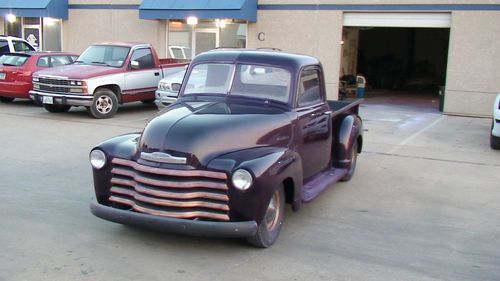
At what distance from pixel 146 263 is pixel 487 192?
4.97 m

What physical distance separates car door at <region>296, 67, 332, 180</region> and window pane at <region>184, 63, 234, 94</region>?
0.81m

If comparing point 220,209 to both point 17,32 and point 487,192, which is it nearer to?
Result: point 487,192

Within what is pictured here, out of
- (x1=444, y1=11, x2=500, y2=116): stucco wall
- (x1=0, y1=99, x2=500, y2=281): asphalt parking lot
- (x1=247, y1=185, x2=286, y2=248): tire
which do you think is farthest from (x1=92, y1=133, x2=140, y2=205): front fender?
(x1=444, y1=11, x2=500, y2=116): stucco wall

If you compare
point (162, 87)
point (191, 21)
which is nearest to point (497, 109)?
point (162, 87)

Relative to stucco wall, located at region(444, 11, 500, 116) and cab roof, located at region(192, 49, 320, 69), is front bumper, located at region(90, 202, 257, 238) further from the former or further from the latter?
stucco wall, located at region(444, 11, 500, 116)

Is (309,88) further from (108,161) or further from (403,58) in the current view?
(403,58)

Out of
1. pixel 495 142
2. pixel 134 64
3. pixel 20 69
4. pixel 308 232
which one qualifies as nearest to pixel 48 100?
pixel 134 64

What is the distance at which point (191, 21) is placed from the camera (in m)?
19.5

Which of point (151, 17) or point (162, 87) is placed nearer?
point (162, 87)

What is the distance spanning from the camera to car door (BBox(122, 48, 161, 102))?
45.8 feet

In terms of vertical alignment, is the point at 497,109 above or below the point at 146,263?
above

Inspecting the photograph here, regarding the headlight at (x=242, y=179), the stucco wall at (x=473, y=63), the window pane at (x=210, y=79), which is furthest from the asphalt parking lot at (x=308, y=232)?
the stucco wall at (x=473, y=63)

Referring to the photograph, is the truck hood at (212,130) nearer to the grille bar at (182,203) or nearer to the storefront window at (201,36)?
the grille bar at (182,203)

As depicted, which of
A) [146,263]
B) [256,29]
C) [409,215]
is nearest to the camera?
[146,263]
